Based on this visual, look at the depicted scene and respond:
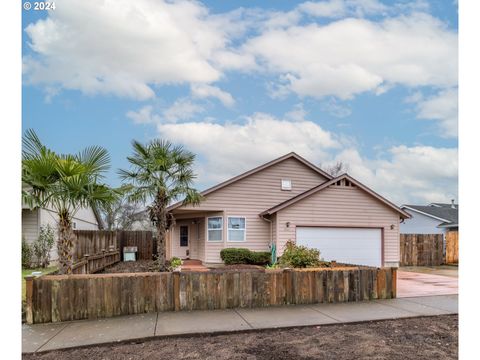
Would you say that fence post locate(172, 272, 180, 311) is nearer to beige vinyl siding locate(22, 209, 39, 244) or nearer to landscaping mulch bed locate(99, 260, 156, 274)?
landscaping mulch bed locate(99, 260, 156, 274)

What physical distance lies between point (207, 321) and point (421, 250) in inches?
680

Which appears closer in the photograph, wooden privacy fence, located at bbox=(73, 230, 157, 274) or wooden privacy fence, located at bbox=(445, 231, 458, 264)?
wooden privacy fence, located at bbox=(73, 230, 157, 274)

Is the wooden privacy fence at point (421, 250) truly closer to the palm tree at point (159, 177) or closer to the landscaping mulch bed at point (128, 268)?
the landscaping mulch bed at point (128, 268)

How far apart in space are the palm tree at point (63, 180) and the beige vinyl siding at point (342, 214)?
9.61m

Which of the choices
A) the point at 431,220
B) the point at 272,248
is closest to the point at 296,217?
the point at 272,248

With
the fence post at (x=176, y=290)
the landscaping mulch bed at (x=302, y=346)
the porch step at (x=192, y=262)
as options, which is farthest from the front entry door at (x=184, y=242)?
the landscaping mulch bed at (x=302, y=346)

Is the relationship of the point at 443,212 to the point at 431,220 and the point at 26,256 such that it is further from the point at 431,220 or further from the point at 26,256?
the point at 26,256

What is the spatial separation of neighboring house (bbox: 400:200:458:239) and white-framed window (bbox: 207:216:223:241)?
65.8 feet

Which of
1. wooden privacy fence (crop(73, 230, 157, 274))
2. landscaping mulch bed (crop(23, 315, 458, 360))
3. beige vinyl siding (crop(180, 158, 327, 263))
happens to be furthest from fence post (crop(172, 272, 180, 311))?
beige vinyl siding (crop(180, 158, 327, 263))

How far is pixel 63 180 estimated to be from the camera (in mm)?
7762

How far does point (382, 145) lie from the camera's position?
14758 mm

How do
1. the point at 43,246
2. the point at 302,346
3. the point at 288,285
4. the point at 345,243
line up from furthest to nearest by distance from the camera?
the point at 345,243
the point at 43,246
the point at 288,285
the point at 302,346

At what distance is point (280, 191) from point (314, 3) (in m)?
12.4

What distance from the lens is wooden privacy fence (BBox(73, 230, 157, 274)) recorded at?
12.2 m
